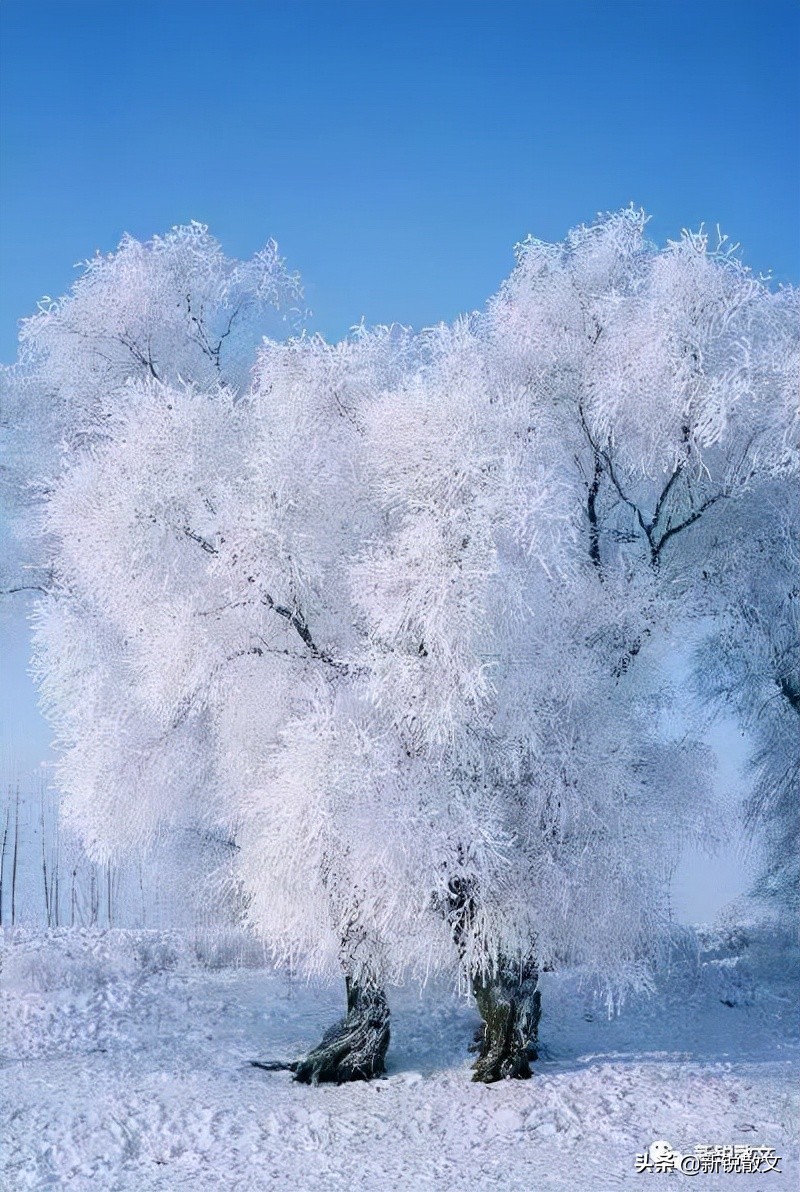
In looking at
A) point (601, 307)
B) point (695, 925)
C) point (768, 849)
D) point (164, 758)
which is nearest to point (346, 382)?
point (601, 307)

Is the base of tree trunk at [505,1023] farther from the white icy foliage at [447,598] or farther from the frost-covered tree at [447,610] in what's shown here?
the white icy foliage at [447,598]

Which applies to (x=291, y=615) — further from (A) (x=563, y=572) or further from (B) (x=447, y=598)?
(A) (x=563, y=572)

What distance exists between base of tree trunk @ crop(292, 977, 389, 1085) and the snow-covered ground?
0.75 ft

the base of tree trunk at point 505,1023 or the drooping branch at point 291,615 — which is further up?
the drooping branch at point 291,615

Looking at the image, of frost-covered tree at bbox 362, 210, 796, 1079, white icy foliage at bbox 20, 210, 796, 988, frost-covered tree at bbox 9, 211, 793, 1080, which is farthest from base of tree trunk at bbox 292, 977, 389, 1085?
frost-covered tree at bbox 362, 210, 796, 1079

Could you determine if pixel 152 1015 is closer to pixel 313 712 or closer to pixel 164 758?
pixel 164 758

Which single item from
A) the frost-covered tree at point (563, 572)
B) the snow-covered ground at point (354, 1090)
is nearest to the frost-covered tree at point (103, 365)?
the snow-covered ground at point (354, 1090)

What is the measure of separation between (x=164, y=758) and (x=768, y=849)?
24.3 ft

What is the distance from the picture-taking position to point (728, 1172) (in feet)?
24.0

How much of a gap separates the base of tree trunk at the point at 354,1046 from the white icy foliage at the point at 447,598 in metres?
0.67

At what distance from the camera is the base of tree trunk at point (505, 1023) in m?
9.30

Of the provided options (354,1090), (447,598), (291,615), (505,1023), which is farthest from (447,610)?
(354,1090)

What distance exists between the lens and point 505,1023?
934cm

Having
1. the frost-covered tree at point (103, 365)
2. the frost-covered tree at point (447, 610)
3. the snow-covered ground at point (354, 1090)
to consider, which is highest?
the frost-covered tree at point (103, 365)
